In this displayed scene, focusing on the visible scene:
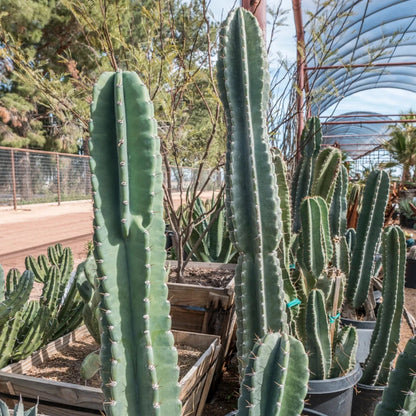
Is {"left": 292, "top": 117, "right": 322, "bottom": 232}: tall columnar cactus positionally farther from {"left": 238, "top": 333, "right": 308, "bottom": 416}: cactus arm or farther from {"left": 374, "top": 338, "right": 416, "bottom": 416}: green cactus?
{"left": 238, "top": 333, "right": 308, "bottom": 416}: cactus arm

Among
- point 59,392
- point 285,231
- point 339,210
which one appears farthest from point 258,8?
point 59,392

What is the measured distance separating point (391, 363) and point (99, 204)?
6.28ft

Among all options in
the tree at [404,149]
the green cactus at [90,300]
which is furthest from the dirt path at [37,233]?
the tree at [404,149]

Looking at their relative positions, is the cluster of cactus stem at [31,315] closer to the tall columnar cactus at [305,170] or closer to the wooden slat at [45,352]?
the wooden slat at [45,352]

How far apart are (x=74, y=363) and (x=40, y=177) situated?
43.6ft

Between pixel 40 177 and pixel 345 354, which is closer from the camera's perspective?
pixel 345 354

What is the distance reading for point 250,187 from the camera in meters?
1.51

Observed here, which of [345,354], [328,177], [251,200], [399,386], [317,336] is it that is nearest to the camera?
[399,386]

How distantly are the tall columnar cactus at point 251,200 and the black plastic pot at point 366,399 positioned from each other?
0.97m

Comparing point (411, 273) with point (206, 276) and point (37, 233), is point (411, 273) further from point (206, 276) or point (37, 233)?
point (37, 233)

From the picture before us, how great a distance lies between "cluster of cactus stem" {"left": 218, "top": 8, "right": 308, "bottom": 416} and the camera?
4.94ft

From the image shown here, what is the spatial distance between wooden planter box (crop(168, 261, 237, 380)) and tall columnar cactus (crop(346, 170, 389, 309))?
3.60 feet

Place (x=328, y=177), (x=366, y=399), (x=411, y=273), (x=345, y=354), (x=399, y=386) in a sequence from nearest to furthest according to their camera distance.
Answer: (x=399, y=386) → (x=345, y=354) → (x=366, y=399) → (x=328, y=177) → (x=411, y=273)

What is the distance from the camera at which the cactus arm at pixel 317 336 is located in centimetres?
189
